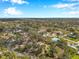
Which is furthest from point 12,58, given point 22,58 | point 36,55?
point 36,55

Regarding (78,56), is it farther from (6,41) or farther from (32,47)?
(6,41)

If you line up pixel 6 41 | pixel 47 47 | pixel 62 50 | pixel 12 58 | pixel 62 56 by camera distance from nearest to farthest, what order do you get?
pixel 12 58
pixel 62 56
pixel 62 50
pixel 47 47
pixel 6 41

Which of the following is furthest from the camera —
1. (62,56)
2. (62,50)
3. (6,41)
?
(6,41)

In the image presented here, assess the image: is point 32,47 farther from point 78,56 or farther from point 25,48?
point 78,56

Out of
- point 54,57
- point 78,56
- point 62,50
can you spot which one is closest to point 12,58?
point 54,57

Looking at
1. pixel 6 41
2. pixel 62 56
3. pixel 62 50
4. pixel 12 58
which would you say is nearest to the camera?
pixel 12 58

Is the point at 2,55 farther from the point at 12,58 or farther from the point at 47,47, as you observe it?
the point at 47,47

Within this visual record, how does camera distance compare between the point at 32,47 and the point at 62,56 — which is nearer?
the point at 62,56

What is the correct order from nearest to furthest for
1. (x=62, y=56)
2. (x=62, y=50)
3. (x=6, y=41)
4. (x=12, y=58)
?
(x=12, y=58) → (x=62, y=56) → (x=62, y=50) → (x=6, y=41)

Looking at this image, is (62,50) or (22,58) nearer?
(22,58)
